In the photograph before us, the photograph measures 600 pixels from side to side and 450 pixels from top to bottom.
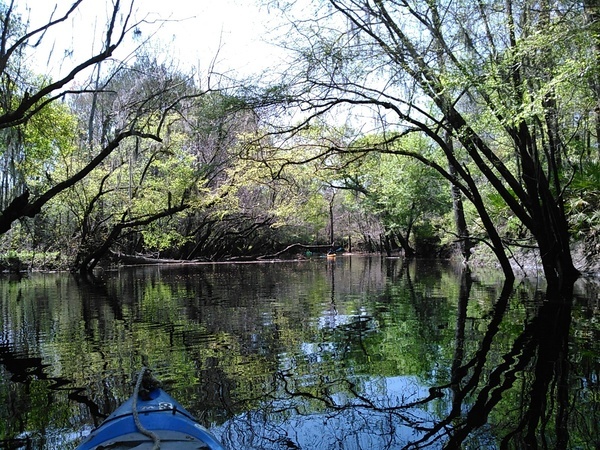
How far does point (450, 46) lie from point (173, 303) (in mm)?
8405

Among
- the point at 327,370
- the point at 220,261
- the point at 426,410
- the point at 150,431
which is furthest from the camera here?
the point at 220,261

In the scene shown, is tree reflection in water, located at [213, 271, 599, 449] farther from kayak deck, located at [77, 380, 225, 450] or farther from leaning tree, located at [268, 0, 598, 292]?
leaning tree, located at [268, 0, 598, 292]

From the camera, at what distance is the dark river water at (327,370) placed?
13.4 feet

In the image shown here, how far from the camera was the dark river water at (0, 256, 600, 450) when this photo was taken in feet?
13.4

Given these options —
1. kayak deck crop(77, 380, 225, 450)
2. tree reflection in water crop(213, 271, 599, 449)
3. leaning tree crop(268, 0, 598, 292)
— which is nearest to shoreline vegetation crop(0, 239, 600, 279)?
leaning tree crop(268, 0, 598, 292)

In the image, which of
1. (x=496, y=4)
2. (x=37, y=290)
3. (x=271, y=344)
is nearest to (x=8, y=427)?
(x=271, y=344)

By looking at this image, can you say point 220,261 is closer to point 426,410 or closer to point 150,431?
point 426,410

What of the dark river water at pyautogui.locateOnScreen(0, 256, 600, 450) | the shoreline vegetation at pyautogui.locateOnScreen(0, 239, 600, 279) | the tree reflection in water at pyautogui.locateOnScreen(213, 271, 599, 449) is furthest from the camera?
the shoreline vegetation at pyautogui.locateOnScreen(0, 239, 600, 279)

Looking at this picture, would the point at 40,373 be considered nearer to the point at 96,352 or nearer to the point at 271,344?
the point at 96,352

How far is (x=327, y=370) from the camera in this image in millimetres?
5840

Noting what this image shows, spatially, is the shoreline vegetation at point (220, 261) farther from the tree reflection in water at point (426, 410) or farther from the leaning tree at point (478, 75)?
the tree reflection in water at point (426, 410)

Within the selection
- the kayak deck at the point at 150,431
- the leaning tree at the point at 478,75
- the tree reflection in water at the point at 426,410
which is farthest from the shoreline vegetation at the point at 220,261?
the kayak deck at the point at 150,431

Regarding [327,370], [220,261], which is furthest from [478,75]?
[220,261]

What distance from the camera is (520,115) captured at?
28.6ft
